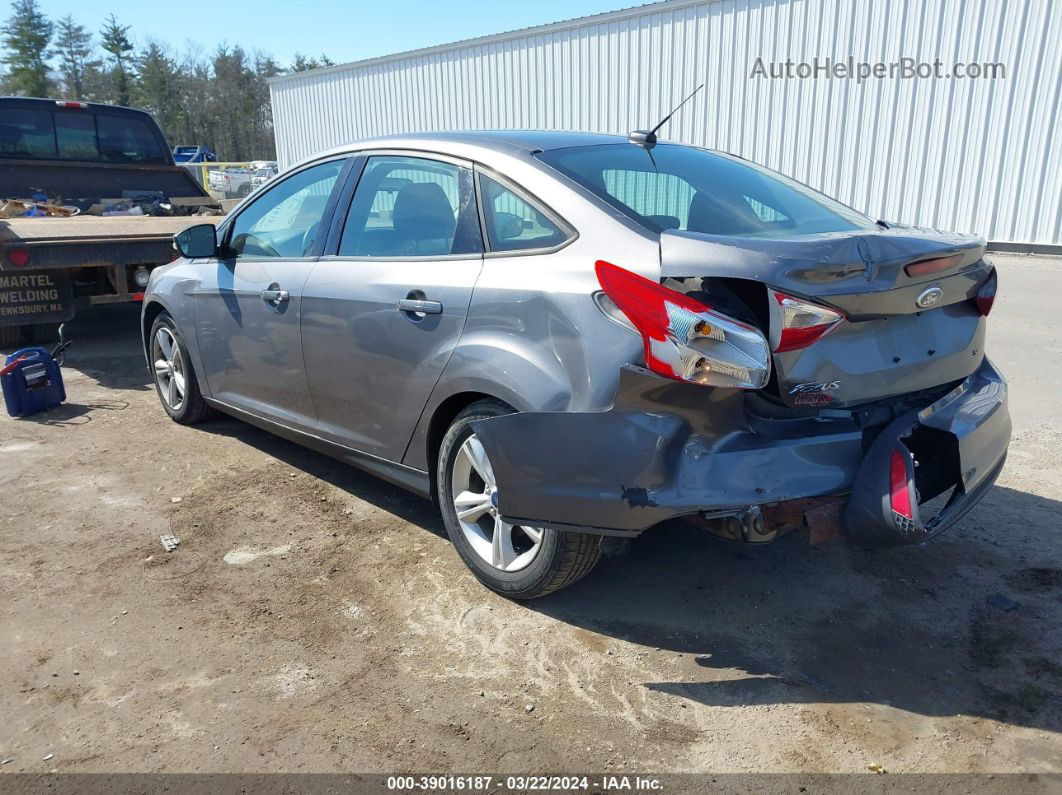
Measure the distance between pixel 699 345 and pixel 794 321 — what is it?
31cm

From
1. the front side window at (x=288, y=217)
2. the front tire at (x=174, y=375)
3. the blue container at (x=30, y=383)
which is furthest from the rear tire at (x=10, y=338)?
the front side window at (x=288, y=217)

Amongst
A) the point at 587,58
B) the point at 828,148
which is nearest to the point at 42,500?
the point at 828,148

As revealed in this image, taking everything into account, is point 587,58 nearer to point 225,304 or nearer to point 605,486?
A: point 225,304

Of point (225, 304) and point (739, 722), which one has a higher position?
point (225, 304)

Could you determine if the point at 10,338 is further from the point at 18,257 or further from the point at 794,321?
the point at 794,321

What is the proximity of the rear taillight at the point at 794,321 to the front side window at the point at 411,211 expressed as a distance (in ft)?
3.96

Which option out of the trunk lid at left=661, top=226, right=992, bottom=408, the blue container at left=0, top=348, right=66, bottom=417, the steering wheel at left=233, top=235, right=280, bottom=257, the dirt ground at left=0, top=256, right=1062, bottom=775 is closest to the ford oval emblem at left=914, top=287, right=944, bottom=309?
the trunk lid at left=661, top=226, right=992, bottom=408

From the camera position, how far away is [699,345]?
254 cm

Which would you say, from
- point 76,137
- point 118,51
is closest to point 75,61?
point 118,51

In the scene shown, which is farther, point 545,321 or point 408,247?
point 408,247

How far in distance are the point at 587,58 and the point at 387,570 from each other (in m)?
15.1

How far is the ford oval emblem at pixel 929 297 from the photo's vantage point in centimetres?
285

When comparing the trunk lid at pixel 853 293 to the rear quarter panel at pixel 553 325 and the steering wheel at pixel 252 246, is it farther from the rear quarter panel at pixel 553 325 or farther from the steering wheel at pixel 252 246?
the steering wheel at pixel 252 246

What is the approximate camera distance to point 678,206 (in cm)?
321
